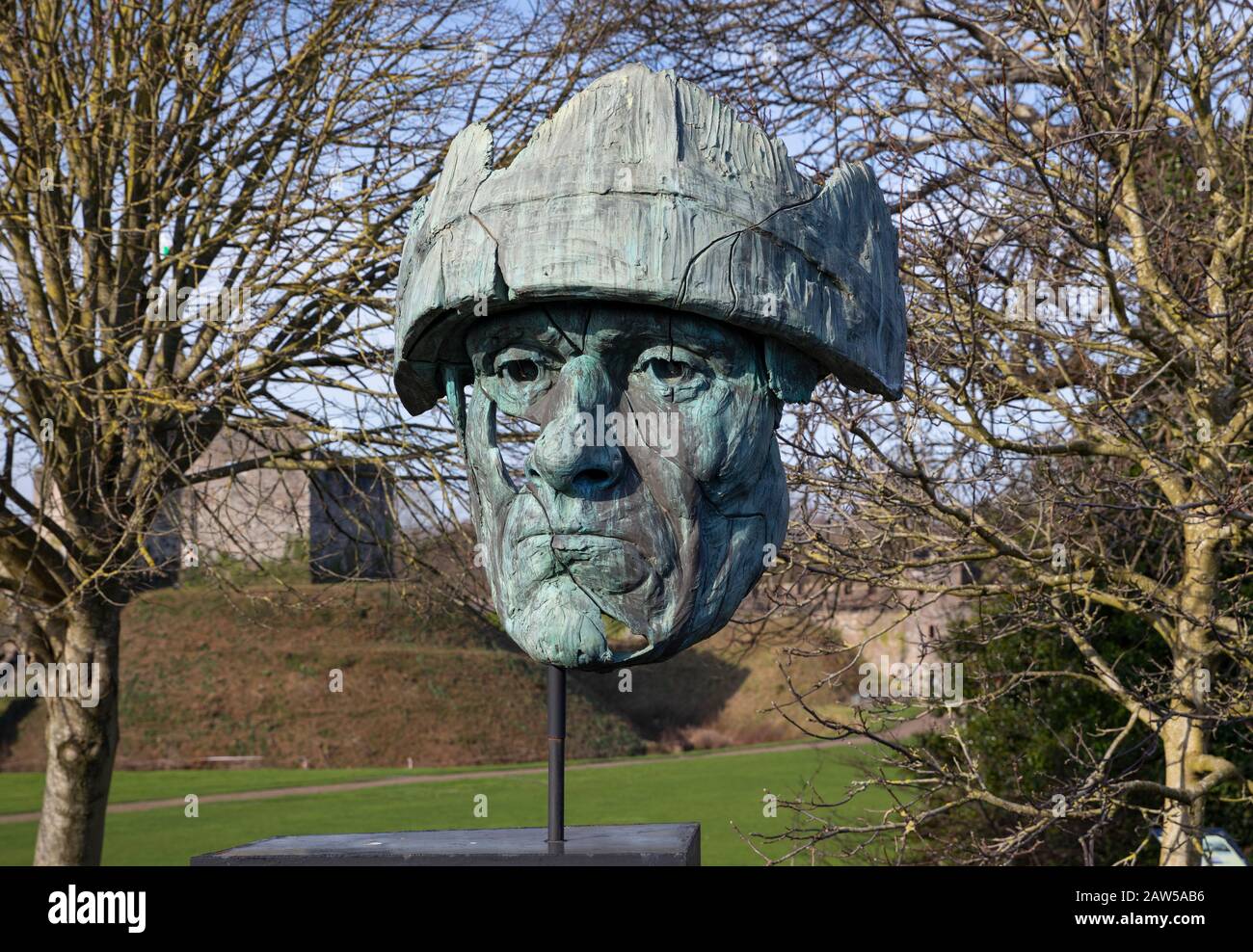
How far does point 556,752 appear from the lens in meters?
3.12

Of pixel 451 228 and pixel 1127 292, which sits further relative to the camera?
pixel 1127 292

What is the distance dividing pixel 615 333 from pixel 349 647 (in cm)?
2027

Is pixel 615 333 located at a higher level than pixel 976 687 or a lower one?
higher

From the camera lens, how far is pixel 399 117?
8.84 m

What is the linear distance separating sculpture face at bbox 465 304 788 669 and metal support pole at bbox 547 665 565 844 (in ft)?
1.05

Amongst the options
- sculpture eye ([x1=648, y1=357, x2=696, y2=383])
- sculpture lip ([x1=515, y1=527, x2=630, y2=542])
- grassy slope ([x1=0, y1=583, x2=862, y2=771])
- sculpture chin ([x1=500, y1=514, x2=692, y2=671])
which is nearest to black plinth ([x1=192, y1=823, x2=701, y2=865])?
sculpture chin ([x1=500, y1=514, x2=692, y2=671])

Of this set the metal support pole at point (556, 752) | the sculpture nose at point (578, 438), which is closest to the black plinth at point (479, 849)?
the metal support pole at point (556, 752)

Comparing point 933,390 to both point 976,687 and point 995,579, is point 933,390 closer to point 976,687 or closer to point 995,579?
point 995,579

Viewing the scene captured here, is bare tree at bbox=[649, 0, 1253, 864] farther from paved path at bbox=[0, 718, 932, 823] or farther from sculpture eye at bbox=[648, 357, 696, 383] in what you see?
paved path at bbox=[0, 718, 932, 823]

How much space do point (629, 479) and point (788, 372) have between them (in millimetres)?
454

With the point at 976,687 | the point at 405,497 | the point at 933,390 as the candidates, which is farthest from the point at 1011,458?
the point at 405,497

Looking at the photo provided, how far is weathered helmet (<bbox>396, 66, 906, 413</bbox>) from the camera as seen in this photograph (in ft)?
8.33

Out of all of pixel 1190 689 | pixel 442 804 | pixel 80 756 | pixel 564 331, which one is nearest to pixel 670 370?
pixel 564 331

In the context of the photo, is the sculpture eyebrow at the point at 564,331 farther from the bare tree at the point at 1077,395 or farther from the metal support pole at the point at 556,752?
the bare tree at the point at 1077,395
